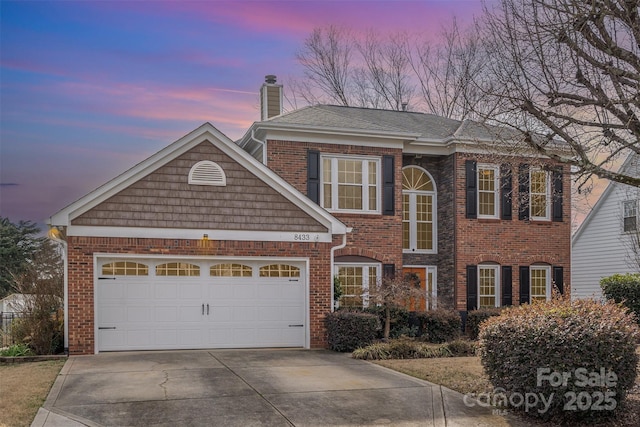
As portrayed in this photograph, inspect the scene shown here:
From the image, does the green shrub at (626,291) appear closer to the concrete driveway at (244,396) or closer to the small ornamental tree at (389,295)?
the small ornamental tree at (389,295)

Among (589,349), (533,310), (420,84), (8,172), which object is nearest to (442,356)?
(533,310)

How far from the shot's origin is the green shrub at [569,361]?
8273 mm

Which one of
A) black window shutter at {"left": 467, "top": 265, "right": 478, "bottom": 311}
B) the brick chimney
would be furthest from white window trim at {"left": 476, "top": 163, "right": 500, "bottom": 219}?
the brick chimney

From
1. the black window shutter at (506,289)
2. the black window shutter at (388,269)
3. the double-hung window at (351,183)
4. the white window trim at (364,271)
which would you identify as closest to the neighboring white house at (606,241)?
the black window shutter at (506,289)

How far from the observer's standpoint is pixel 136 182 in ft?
48.2

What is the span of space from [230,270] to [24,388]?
243 inches

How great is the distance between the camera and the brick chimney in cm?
2127

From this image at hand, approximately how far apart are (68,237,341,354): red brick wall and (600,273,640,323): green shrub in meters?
8.85

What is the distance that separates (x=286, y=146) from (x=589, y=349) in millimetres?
11415

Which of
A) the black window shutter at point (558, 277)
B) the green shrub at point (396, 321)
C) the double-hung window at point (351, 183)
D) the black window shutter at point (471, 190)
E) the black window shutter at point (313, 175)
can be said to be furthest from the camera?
the black window shutter at point (558, 277)

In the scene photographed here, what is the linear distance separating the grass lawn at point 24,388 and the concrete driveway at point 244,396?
17 centimetres

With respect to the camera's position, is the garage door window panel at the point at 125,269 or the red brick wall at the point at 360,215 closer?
the garage door window panel at the point at 125,269

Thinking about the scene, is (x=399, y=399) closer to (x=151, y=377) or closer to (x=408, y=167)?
(x=151, y=377)

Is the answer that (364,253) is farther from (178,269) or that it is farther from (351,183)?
(178,269)
